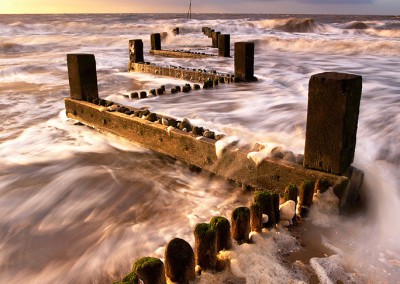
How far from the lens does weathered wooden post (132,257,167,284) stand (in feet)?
6.17

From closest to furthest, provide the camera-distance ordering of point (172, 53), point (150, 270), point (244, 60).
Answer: point (150, 270)
point (244, 60)
point (172, 53)

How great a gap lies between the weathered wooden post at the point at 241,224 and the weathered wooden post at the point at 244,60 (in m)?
6.09

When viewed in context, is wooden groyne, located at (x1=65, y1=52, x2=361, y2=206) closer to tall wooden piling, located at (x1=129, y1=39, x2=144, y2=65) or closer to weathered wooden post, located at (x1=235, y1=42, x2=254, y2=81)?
weathered wooden post, located at (x1=235, y1=42, x2=254, y2=81)

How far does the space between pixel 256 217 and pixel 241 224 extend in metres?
0.19

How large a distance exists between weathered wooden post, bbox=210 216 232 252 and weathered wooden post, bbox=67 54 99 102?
14.1 ft

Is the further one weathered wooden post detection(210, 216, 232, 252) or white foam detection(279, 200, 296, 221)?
white foam detection(279, 200, 296, 221)

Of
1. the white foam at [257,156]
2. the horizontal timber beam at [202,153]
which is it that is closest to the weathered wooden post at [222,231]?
the horizontal timber beam at [202,153]

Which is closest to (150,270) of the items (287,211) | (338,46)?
(287,211)

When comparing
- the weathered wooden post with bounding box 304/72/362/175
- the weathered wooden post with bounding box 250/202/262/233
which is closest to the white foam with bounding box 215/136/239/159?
the weathered wooden post with bounding box 304/72/362/175

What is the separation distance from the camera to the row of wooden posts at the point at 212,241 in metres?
1.91

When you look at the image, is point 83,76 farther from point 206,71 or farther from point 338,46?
point 338,46

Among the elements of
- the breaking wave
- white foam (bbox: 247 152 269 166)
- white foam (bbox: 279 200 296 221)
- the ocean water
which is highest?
the breaking wave

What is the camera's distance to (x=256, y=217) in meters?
2.65

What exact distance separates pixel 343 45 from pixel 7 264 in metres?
19.8
